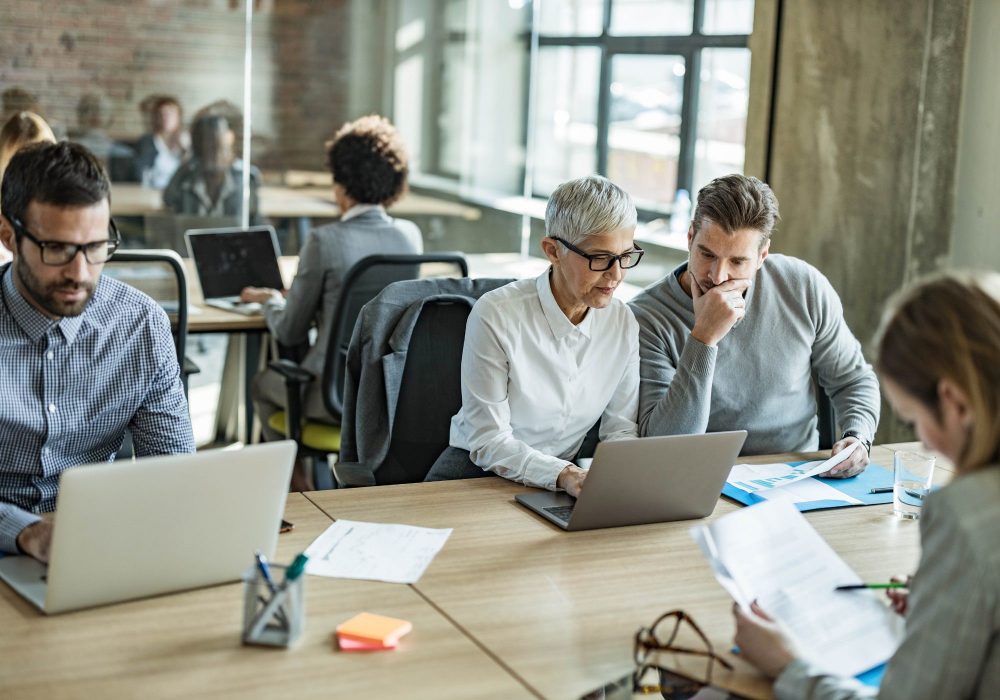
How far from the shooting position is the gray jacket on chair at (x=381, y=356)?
2535mm

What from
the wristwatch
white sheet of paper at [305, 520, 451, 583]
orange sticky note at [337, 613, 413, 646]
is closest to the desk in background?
the wristwatch

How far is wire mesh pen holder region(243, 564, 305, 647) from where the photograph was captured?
5.02 feet

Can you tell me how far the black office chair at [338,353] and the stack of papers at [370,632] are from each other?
72.6 inches

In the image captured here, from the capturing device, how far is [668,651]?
1542mm

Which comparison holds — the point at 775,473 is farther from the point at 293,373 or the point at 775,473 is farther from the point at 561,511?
the point at 293,373

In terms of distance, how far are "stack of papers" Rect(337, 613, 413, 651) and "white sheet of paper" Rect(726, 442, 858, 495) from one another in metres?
0.92

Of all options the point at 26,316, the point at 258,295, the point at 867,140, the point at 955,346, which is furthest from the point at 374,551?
the point at 867,140

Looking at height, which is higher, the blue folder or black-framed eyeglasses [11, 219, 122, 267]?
black-framed eyeglasses [11, 219, 122, 267]

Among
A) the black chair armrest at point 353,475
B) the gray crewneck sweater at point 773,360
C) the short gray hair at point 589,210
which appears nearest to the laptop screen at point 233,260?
the black chair armrest at point 353,475

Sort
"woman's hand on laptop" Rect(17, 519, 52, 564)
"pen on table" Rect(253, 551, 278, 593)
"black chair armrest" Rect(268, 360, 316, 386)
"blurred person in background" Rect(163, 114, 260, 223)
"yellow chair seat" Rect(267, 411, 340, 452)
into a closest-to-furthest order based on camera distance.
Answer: "pen on table" Rect(253, 551, 278, 593) < "woman's hand on laptop" Rect(17, 519, 52, 564) < "black chair armrest" Rect(268, 360, 316, 386) < "yellow chair seat" Rect(267, 411, 340, 452) < "blurred person in background" Rect(163, 114, 260, 223)

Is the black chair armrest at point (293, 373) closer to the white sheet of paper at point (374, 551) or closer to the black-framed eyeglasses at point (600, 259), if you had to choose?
the black-framed eyeglasses at point (600, 259)

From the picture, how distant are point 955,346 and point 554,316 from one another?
1.27 metres

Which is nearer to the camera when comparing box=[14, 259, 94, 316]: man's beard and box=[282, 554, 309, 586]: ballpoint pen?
box=[282, 554, 309, 586]: ballpoint pen

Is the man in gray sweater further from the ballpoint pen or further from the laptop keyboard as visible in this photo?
the ballpoint pen
